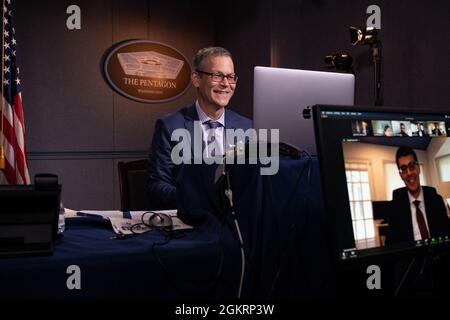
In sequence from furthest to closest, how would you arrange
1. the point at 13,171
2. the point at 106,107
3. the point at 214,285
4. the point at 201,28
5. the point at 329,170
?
the point at 201,28
the point at 106,107
the point at 13,171
the point at 214,285
the point at 329,170

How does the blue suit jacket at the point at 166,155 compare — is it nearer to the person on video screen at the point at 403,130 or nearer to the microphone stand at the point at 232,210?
the microphone stand at the point at 232,210

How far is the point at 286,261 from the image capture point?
1064mm

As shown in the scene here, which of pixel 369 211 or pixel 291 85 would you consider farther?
pixel 291 85

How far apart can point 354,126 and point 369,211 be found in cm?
18

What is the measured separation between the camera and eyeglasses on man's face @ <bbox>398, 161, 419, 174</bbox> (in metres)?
0.95

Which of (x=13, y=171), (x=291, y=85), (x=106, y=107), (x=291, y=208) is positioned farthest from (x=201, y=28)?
(x=291, y=208)

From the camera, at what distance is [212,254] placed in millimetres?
1022

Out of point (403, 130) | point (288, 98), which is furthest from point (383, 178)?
point (288, 98)

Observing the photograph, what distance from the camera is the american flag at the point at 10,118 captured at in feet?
10.7

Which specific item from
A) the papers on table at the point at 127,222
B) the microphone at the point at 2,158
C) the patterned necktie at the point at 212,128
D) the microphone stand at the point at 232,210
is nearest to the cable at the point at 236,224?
the microphone stand at the point at 232,210

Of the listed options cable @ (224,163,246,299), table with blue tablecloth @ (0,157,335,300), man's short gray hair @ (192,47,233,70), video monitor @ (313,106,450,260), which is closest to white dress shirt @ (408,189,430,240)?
video monitor @ (313,106,450,260)

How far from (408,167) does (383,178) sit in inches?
3.6

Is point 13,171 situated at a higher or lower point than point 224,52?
lower

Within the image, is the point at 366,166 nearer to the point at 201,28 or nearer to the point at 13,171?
the point at 13,171
